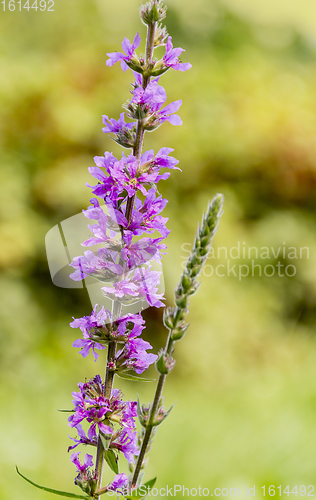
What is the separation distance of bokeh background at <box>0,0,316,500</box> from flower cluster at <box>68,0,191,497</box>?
1.51m

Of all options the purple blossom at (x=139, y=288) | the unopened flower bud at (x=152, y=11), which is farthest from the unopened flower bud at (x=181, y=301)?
the unopened flower bud at (x=152, y=11)

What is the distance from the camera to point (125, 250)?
81 cm

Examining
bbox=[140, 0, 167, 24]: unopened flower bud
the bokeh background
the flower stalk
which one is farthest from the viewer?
the bokeh background

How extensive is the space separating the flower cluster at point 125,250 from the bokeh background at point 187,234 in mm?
1505

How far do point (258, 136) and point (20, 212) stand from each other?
2.51m

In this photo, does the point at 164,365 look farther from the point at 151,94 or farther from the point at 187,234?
the point at 187,234

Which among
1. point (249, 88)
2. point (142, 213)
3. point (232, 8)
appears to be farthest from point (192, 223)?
point (232, 8)

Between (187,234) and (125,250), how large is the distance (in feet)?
9.72

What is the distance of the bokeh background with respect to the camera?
8.14ft

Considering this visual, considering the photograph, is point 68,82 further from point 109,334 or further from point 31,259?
point 109,334

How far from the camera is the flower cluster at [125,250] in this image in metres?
0.81

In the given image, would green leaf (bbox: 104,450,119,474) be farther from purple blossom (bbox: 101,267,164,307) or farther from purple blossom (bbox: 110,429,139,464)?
purple blossom (bbox: 101,267,164,307)

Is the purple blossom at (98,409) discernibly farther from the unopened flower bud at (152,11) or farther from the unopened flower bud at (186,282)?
the unopened flower bud at (152,11)

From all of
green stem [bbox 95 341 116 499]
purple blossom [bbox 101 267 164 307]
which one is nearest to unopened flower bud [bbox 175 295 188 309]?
purple blossom [bbox 101 267 164 307]
